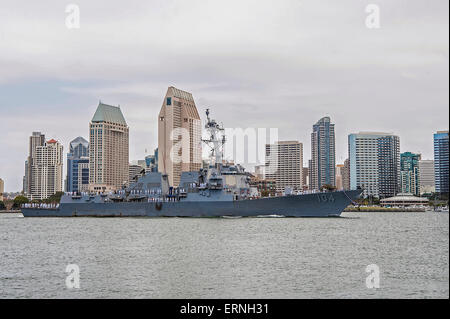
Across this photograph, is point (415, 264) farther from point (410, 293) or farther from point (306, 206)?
point (306, 206)

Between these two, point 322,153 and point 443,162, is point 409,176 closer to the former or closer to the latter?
point 322,153

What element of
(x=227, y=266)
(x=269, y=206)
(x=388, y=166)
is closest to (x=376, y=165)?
(x=388, y=166)

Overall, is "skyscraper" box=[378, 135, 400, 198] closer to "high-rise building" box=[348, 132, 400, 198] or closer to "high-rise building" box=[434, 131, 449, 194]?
"high-rise building" box=[348, 132, 400, 198]

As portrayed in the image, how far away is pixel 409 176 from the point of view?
158 meters

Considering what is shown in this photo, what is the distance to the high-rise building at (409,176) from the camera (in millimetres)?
157750

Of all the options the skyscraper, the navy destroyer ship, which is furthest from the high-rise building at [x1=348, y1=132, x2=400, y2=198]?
the navy destroyer ship

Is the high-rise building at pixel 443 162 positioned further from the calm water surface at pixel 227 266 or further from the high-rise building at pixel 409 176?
the high-rise building at pixel 409 176

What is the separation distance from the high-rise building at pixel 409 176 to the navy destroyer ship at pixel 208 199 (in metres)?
103

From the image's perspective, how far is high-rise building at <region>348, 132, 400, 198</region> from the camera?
160538 millimetres

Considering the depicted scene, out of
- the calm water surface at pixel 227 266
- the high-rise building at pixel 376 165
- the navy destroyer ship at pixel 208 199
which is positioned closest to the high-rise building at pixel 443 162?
the calm water surface at pixel 227 266

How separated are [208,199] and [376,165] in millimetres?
111333

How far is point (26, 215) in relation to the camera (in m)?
88.6
